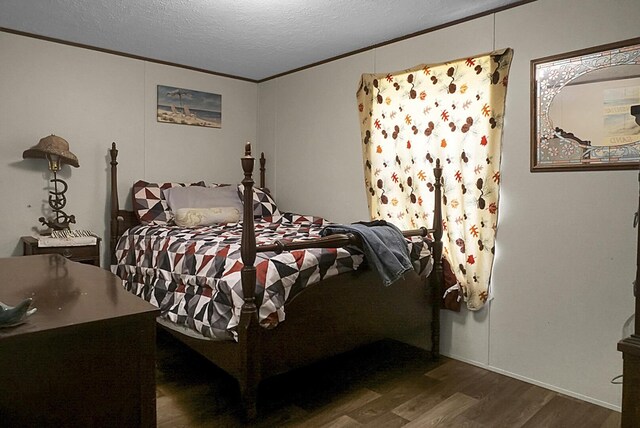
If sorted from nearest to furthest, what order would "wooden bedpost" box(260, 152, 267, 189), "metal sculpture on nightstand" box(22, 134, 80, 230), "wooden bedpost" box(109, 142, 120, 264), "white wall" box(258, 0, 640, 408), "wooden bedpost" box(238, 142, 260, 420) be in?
"wooden bedpost" box(238, 142, 260, 420) → "white wall" box(258, 0, 640, 408) → "metal sculpture on nightstand" box(22, 134, 80, 230) → "wooden bedpost" box(109, 142, 120, 264) → "wooden bedpost" box(260, 152, 267, 189)

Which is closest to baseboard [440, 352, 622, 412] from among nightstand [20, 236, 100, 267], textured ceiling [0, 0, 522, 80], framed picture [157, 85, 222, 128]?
textured ceiling [0, 0, 522, 80]

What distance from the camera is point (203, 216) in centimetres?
346

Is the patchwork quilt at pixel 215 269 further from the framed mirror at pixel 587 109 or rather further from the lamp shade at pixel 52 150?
the framed mirror at pixel 587 109

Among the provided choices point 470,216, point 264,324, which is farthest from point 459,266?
point 264,324

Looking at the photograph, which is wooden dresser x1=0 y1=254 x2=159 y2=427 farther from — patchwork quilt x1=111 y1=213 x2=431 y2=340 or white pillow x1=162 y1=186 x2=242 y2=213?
white pillow x1=162 y1=186 x2=242 y2=213

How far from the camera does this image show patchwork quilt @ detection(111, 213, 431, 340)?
2057mm

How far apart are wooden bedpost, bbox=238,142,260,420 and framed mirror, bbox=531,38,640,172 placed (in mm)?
1648

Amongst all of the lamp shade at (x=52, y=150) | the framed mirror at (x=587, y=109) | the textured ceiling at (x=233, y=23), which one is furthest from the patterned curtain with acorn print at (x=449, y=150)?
the lamp shade at (x=52, y=150)

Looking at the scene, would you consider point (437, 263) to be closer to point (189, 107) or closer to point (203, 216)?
point (203, 216)

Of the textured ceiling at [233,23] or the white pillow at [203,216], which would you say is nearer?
the textured ceiling at [233,23]

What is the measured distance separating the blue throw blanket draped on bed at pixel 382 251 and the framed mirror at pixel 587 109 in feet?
3.03

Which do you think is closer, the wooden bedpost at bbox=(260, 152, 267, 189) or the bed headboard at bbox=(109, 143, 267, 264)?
the bed headboard at bbox=(109, 143, 267, 264)

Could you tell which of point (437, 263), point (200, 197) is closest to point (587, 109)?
point (437, 263)

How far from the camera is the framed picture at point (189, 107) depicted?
3881 mm
